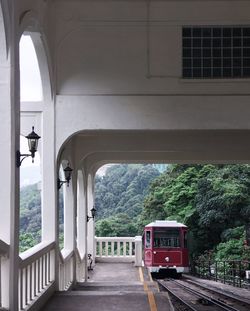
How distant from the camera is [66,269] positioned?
1434 centimetres

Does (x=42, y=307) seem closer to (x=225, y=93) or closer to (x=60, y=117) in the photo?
(x=60, y=117)

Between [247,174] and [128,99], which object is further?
[247,174]

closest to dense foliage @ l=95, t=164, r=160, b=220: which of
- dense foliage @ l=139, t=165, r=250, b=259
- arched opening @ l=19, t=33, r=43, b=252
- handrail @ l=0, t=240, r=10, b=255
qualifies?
arched opening @ l=19, t=33, r=43, b=252

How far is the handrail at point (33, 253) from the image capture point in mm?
8562

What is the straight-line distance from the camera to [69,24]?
11727 mm

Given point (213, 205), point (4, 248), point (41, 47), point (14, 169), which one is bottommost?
point (4, 248)

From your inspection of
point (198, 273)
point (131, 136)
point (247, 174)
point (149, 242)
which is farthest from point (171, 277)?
point (131, 136)

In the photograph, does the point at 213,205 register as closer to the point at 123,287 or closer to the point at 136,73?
the point at 123,287

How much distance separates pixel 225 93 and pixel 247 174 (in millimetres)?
25251

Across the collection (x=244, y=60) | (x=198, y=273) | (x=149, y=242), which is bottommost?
(x=198, y=273)

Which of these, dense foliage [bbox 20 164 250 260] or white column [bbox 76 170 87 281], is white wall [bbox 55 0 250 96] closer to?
white column [bbox 76 170 87 281]

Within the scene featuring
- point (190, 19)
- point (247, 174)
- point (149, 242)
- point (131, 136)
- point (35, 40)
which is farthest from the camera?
point (247, 174)

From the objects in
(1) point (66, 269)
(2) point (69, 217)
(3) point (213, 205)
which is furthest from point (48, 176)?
(3) point (213, 205)

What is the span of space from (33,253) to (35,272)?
46 cm
